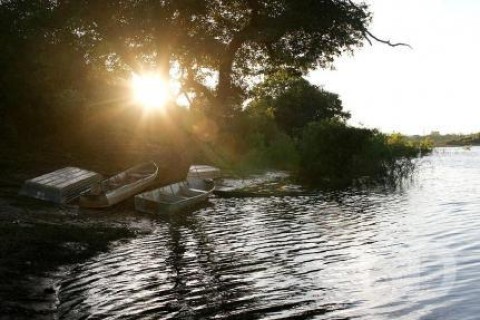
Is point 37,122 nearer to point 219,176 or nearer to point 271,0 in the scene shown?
point 219,176

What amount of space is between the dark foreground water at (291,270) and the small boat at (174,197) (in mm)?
1164

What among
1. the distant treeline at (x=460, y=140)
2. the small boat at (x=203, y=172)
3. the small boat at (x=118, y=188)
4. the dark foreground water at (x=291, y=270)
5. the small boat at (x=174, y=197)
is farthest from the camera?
the distant treeline at (x=460, y=140)

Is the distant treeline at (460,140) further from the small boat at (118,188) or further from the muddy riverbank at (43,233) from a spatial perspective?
the muddy riverbank at (43,233)

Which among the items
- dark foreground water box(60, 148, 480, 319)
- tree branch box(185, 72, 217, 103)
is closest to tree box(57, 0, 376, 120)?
tree branch box(185, 72, 217, 103)

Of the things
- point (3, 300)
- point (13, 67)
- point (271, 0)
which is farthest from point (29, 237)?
point (13, 67)

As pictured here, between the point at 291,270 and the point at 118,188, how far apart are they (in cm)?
1397

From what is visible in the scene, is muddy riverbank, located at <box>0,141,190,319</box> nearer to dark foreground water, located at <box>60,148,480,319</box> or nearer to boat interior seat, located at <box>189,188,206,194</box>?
dark foreground water, located at <box>60,148,480,319</box>

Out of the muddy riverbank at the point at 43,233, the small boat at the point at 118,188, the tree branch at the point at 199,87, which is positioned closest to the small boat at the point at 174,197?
the muddy riverbank at the point at 43,233

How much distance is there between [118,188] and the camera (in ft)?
81.1

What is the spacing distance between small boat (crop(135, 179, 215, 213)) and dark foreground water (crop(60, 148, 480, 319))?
1.16 meters

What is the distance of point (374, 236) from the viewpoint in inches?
696

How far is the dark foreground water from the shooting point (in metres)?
10.1

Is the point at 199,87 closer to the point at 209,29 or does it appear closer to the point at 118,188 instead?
the point at 209,29

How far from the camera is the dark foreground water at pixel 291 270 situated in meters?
10.1
